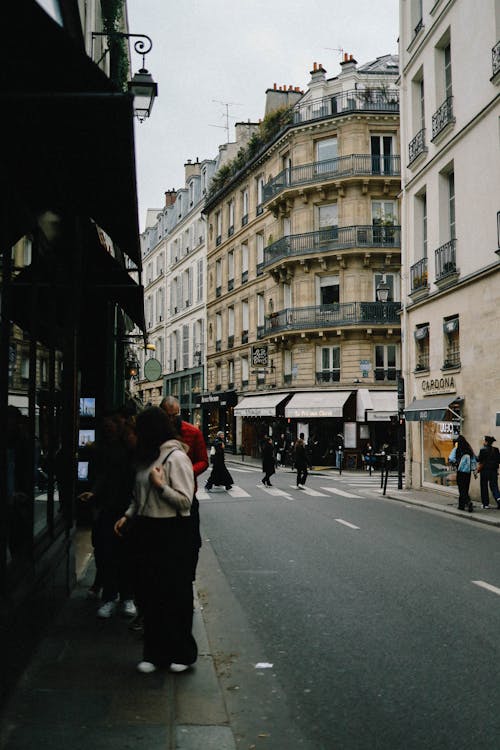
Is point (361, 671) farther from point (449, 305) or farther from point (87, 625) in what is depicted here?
point (449, 305)

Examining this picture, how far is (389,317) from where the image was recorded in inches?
1452

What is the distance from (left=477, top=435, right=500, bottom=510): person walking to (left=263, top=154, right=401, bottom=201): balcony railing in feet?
76.0

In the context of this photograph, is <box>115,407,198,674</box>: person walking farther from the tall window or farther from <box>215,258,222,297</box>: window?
<box>215,258,222,297</box>: window

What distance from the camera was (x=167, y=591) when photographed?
16.2 feet

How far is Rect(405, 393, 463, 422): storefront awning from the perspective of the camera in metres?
19.9

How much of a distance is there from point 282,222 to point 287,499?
24721mm

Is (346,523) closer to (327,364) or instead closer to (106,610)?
(106,610)

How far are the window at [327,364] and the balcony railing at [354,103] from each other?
11.8 meters

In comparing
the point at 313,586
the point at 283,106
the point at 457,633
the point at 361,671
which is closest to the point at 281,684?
the point at 361,671

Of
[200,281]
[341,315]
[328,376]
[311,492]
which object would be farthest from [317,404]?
[200,281]

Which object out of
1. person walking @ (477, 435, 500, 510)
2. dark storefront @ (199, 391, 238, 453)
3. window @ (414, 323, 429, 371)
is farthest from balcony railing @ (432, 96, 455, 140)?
dark storefront @ (199, 391, 238, 453)

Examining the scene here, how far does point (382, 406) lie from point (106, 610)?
99.4 ft

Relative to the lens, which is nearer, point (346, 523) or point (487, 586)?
point (487, 586)

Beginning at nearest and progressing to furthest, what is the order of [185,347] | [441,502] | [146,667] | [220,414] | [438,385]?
[146,667] < [441,502] < [438,385] < [220,414] < [185,347]
